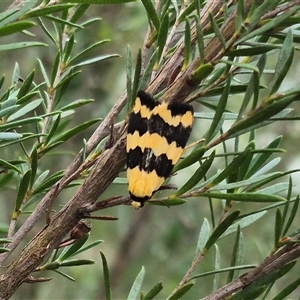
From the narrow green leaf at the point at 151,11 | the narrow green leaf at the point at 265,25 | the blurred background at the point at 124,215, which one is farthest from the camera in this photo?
the blurred background at the point at 124,215

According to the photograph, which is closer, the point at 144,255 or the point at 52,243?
the point at 52,243

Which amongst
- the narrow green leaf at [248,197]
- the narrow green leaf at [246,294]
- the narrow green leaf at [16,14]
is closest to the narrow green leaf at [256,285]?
the narrow green leaf at [246,294]

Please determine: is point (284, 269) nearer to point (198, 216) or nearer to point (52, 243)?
point (52, 243)

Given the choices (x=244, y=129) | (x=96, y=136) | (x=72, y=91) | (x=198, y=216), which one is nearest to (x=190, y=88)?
(x=244, y=129)

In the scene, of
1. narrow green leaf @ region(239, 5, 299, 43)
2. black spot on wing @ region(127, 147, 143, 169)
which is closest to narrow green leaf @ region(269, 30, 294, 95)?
narrow green leaf @ region(239, 5, 299, 43)

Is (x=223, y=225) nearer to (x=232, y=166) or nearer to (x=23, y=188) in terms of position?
(x=232, y=166)

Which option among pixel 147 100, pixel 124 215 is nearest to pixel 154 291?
pixel 147 100

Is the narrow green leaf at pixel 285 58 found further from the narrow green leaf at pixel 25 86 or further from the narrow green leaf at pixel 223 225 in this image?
the narrow green leaf at pixel 25 86
